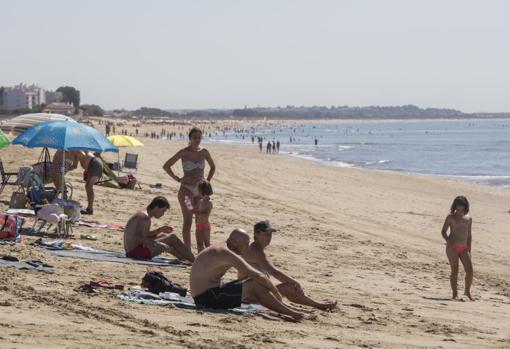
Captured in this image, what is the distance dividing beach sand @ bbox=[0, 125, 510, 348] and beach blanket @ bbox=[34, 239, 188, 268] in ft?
0.68

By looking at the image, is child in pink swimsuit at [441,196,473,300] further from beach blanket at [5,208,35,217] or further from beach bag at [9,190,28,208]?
beach bag at [9,190,28,208]

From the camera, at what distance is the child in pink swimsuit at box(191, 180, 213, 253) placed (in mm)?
10469

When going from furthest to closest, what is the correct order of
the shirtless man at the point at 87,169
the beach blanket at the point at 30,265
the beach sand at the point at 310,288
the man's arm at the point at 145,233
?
the shirtless man at the point at 87,169, the man's arm at the point at 145,233, the beach blanket at the point at 30,265, the beach sand at the point at 310,288

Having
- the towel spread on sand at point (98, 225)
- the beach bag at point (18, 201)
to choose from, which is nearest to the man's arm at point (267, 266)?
the towel spread on sand at point (98, 225)

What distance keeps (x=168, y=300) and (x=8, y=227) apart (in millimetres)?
3356

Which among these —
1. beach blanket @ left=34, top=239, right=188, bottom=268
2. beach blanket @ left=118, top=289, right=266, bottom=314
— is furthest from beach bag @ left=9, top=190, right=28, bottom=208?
beach blanket @ left=118, top=289, right=266, bottom=314

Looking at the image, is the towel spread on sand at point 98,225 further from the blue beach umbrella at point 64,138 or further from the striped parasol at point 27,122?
the striped parasol at point 27,122

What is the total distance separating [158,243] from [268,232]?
2.45 metres

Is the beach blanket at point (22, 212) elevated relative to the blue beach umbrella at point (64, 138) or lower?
lower

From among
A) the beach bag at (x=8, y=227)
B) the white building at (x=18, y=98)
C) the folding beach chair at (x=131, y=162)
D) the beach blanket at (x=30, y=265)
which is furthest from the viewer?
the white building at (x=18, y=98)

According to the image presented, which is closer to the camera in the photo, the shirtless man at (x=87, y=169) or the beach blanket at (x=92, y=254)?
the beach blanket at (x=92, y=254)

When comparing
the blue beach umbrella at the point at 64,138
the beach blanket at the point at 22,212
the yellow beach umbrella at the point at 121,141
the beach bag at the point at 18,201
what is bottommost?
the beach blanket at the point at 22,212

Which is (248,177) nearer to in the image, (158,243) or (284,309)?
(158,243)

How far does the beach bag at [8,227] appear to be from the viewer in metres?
10.4
